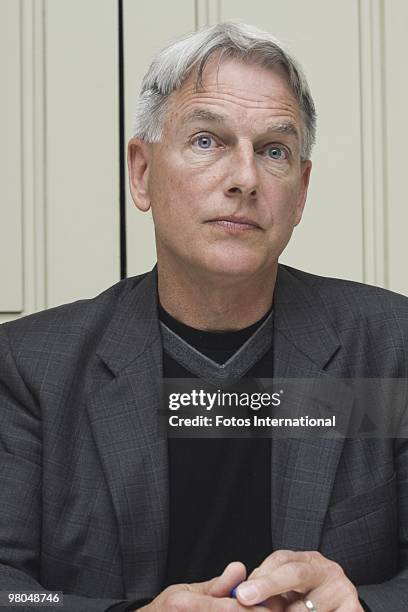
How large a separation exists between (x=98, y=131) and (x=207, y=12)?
0.98ft

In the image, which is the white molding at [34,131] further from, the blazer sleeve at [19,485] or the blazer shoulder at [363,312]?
the blazer shoulder at [363,312]

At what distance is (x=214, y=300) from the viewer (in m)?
1.26

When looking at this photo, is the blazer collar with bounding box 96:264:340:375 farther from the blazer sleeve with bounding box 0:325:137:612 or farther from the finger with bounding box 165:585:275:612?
the finger with bounding box 165:585:275:612

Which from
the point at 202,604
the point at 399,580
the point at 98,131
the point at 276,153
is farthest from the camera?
the point at 98,131

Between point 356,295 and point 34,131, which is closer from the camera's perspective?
point 356,295

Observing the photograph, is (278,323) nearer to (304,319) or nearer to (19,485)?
(304,319)

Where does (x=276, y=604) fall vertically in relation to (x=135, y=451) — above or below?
below

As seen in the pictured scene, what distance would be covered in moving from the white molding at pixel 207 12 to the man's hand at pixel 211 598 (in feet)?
3.34

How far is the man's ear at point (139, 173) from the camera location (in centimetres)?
129

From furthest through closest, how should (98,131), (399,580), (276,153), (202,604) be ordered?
(98,131) → (276,153) → (399,580) → (202,604)

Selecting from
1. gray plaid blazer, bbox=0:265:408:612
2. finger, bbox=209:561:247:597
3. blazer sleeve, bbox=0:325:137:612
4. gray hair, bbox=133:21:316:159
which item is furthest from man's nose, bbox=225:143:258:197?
finger, bbox=209:561:247:597

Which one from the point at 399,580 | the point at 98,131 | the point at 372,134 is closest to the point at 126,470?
the point at 399,580

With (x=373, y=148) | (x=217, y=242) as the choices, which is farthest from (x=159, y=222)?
(x=373, y=148)

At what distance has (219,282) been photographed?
122cm
